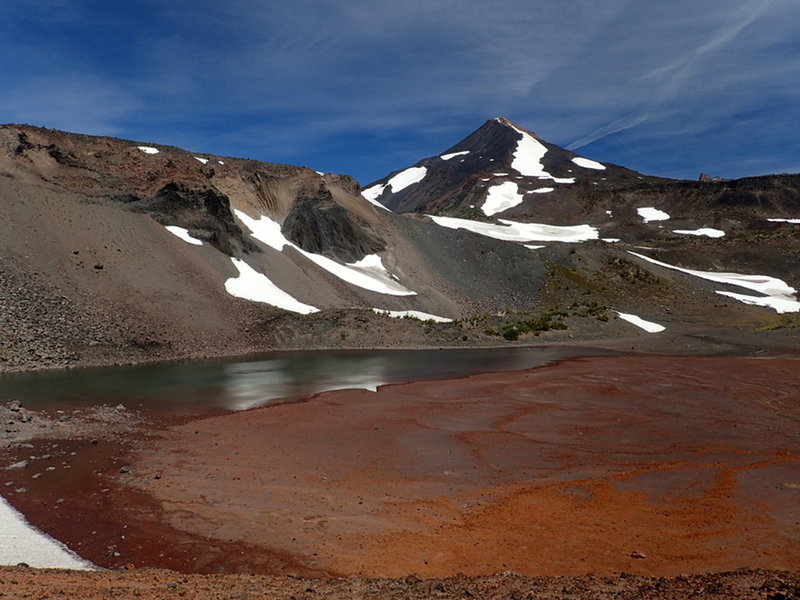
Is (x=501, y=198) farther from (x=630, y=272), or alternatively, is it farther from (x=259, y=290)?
(x=259, y=290)

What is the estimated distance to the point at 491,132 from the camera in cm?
15850

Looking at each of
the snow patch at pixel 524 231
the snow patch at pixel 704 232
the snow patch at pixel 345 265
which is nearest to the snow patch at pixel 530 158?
the snow patch at pixel 524 231

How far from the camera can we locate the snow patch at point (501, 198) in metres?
105

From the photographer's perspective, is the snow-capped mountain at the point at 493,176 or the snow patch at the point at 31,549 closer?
the snow patch at the point at 31,549

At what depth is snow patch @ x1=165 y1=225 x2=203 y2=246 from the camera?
3791 cm

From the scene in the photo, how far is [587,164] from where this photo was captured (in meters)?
131

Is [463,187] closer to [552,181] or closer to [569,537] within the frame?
[552,181]

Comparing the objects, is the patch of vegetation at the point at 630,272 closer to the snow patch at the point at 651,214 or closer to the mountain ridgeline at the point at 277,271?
the mountain ridgeline at the point at 277,271

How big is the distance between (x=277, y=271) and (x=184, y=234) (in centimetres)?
696

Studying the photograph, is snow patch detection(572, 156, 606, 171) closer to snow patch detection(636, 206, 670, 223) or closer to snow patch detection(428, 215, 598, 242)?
snow patch detection(636, 206, 670, 223)

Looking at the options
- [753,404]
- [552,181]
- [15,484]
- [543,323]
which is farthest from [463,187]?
[15,484]

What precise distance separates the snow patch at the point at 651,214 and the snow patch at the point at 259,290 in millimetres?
73244

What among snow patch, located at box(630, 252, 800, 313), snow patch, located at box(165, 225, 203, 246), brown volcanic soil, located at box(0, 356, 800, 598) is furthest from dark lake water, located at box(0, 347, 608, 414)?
snow patch, located at box(630, 252, 800, 313)

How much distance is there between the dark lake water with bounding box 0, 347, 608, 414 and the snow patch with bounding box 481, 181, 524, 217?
250 ft
